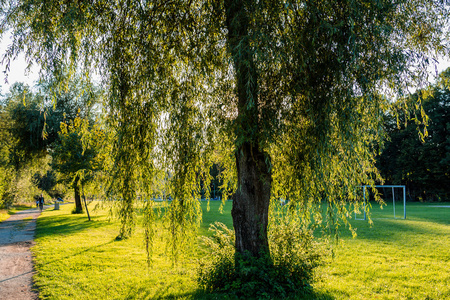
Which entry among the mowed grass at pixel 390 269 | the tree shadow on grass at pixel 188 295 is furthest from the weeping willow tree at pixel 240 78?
the mowed grass at pixel 390 269

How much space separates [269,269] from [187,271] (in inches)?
111

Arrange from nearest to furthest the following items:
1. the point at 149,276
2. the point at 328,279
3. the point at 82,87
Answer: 1. the point at 82,87
2. the point at 328,279
3. the point at 149,276

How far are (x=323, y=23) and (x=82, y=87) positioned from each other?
426 centimetres

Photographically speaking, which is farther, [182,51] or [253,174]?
[253,174]

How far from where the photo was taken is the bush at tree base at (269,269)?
5.16m

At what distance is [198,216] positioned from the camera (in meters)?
5.18

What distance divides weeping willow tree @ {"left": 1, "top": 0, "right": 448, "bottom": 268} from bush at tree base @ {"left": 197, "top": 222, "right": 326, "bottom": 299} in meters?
0.40

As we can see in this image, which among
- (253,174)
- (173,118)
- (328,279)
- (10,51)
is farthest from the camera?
(328,279)

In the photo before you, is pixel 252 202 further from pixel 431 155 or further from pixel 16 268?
pixel 431 155

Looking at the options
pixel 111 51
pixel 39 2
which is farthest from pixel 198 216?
pixel 39 2

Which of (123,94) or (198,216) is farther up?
(123,94)

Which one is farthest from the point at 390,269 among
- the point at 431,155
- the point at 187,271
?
the point at 431,155

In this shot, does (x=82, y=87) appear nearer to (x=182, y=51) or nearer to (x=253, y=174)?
(x=182, y=51)

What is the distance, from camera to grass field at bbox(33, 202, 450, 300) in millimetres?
5824
